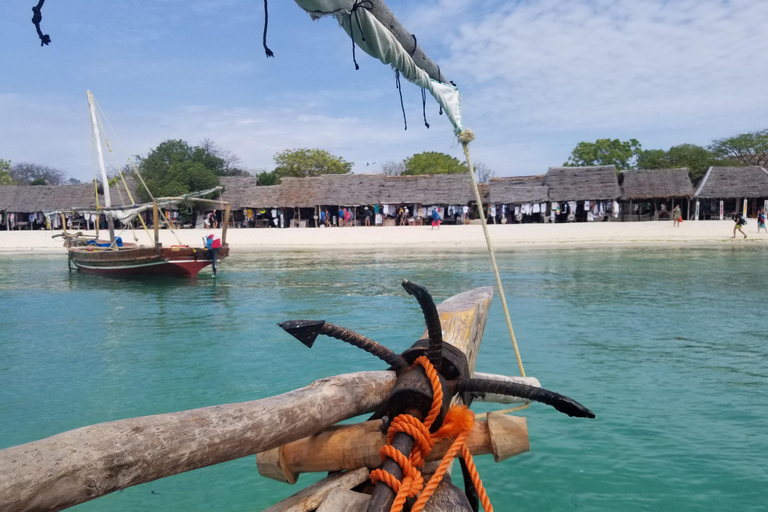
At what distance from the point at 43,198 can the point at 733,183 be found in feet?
164

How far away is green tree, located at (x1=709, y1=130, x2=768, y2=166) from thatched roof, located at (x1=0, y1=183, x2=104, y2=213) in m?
53.8

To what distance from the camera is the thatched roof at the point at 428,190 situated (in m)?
39.0

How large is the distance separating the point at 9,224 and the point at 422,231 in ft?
110

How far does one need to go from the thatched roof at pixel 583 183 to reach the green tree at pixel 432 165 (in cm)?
1438

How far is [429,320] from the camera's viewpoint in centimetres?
234

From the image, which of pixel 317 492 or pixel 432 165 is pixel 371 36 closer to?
pixel 317 492

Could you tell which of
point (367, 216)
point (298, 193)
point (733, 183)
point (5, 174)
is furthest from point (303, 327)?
point (5, 174)

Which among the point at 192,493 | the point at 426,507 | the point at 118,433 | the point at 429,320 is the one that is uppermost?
the point at 429,320

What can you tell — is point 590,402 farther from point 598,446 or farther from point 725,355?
point 725,355

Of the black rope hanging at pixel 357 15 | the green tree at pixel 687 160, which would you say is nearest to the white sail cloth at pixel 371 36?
the black rope hanging at pixel 357 15

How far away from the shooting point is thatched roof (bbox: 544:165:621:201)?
3753 centimetres

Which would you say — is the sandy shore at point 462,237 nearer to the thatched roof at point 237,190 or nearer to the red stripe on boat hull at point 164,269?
the thatched roof at point 237,190

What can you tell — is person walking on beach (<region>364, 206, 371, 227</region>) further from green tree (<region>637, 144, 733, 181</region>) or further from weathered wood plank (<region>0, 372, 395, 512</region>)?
weathered wood plank (<region>0, 372, 395, 512</region>)

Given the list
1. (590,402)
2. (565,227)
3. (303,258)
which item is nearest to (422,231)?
(565,227)
